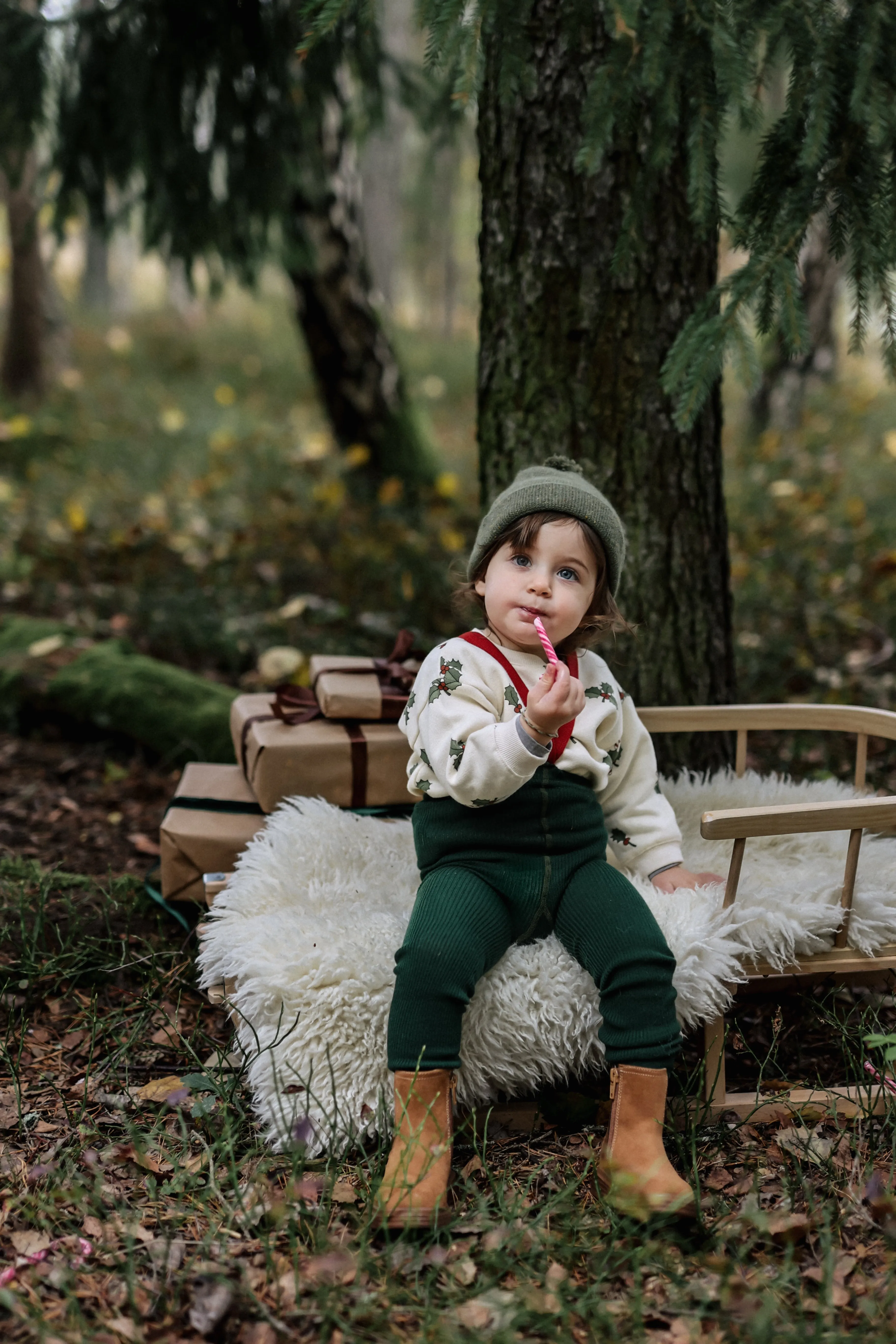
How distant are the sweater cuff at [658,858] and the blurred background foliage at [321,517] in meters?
0.93

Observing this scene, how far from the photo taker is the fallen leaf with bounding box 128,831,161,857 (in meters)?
Answer: 3.17

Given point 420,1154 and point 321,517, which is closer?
point 420,1154

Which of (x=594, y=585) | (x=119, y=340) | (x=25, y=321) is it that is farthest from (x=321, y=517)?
(x=119, y=340)

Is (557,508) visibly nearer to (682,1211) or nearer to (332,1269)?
(682,1211)

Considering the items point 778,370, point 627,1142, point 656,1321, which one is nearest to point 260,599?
point 627,1142

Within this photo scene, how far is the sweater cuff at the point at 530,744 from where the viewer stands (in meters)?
2.08

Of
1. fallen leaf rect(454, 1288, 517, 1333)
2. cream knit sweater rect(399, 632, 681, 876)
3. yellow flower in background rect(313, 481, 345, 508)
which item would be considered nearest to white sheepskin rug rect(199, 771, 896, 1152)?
cream knit sweater rect(399, 632, 681, 876)

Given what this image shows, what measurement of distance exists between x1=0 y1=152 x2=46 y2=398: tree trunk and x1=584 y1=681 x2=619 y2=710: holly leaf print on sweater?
7157 mm

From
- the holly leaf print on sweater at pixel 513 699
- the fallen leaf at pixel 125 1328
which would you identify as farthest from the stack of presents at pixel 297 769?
the fallen leaf at pixel 125 1328

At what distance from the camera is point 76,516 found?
5.27m

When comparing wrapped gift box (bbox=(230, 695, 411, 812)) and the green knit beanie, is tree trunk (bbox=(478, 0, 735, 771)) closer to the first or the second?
the green knit beanie

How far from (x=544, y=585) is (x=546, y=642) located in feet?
0.50

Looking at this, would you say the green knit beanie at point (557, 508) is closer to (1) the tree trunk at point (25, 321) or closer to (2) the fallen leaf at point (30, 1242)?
(2) the fallen leaf at point (30, 1242)

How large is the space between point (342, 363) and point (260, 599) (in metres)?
1.77
